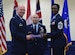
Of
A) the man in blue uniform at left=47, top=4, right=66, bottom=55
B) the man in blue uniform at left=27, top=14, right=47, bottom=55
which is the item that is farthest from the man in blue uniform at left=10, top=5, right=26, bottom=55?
the man in blue uniform at left=47, top=4, right=66, bottom=55

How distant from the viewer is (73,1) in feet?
30.7

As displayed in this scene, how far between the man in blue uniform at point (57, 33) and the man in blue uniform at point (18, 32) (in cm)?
60

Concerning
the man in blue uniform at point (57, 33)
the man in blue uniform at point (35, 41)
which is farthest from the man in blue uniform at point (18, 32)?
the man in blue uniform at point (57, 33)

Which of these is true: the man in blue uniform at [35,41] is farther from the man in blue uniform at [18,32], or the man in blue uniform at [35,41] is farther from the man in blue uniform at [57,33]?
the man in blue uniform at [18,32]

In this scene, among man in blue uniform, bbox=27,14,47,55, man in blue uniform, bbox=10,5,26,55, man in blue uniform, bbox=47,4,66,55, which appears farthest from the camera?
man in blue uniform, bbox=27,14,47,55

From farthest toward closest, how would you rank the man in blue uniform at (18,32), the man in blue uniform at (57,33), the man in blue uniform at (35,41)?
1. the man in blue uniform at (35,41)
2. the man in blue uniform at (57,33)
3. the man in blue uniform at (18,32)

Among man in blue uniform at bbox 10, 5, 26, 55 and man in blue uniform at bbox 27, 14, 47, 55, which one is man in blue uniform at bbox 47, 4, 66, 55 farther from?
man in blue uniform at bbox 10, 5, 26, 55

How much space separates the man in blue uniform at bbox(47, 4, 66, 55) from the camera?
4426mm

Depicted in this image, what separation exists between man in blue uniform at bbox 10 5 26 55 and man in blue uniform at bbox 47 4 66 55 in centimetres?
60

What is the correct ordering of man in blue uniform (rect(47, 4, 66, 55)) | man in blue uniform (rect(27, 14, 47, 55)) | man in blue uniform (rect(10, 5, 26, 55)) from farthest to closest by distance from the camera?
man in blue uniform (rect(27, 14, 47, 55)) < man in blue uniform (rect(47, 4, 66, 55)) < man in blue uniform (rect(10, 5, 26, 55))

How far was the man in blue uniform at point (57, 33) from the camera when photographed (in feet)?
14.5

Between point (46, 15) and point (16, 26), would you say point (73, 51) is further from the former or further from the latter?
point (16, 26)

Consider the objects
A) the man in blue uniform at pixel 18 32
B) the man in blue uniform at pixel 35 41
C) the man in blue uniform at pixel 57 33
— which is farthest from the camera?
the man in blue uniform at pixel 35 41

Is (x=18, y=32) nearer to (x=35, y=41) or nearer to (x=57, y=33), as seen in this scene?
(x=35, y=41)
